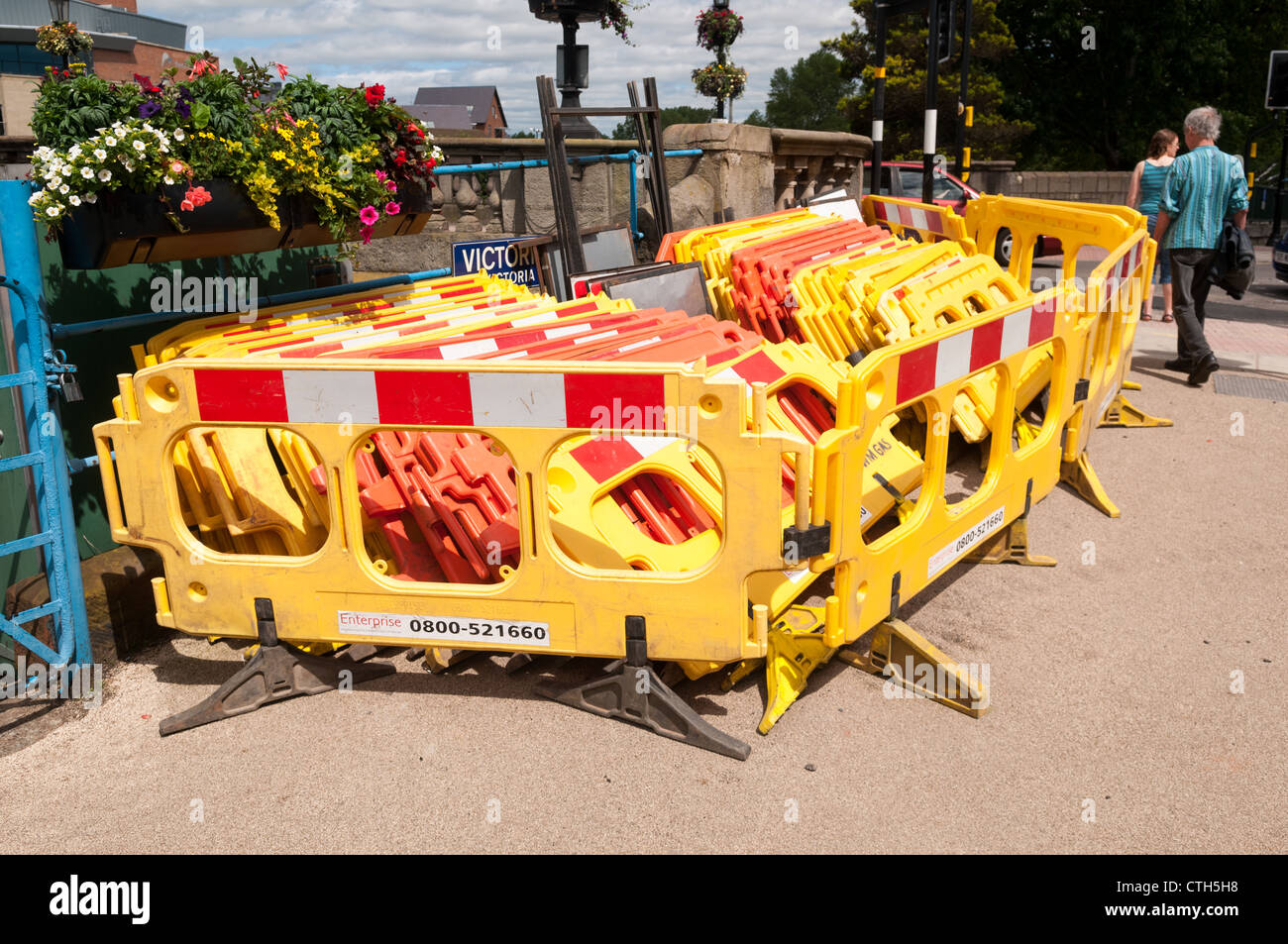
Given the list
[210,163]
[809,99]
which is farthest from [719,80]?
[809,99]

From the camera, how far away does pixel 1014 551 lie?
16.6 feet

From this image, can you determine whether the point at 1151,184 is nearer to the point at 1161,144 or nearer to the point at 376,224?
the point at 1161,144

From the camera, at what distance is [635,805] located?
3244 millimetres

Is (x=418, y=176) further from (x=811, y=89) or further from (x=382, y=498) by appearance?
(x=811, y=89)

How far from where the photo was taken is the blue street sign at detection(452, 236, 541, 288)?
8688mm

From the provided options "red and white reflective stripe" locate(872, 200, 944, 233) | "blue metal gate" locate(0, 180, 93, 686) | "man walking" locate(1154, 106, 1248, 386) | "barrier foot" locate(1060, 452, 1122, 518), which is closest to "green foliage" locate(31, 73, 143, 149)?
"blue metal gate" locate(0, 180, 93, 686)

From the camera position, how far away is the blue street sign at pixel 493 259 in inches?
342

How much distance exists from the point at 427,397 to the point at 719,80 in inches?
486

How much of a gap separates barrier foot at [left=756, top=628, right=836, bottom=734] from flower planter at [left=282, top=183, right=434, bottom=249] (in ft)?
9.21

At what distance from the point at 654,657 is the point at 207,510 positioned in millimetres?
2067

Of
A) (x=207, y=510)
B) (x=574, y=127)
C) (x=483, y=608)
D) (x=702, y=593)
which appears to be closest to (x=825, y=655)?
(x=702, y=593)

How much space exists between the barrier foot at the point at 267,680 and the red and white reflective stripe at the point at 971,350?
7.78 ft

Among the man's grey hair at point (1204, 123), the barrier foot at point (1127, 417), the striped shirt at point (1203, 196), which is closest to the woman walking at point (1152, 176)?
the man's grey hair at point (1204, 123)

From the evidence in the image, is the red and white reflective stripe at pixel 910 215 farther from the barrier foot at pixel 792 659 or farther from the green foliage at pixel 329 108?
the barrier foot at pixel 792 659
